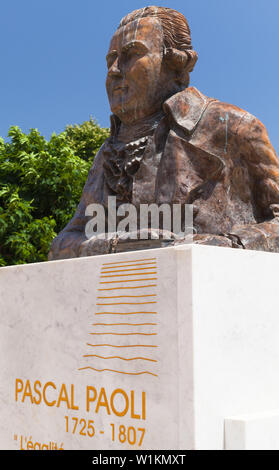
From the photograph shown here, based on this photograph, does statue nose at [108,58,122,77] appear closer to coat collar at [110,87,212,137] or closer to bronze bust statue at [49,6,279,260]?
bronze bust statue at [49,6,279,260]

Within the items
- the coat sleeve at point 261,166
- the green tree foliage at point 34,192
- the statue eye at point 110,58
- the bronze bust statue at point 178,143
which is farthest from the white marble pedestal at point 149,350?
the green tree foliage at point 34,192

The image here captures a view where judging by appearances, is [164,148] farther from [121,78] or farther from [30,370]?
[30,370]

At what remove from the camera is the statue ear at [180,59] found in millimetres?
3992

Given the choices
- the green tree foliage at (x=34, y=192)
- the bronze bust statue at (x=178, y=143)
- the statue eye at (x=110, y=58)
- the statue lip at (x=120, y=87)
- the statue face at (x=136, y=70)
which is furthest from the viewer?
the green tree foliage at (x=34, y=192)

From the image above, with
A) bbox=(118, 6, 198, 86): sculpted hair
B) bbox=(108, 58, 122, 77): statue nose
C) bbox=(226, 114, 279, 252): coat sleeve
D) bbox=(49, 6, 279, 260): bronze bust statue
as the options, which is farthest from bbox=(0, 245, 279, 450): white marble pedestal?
bbox=(118, 6, 198, 86): sculpted hair

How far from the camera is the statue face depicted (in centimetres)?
391

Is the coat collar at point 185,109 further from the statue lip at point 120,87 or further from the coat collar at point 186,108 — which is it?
the statue lip at point 120,87

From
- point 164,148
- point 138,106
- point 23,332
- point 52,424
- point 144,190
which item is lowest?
point 52,424

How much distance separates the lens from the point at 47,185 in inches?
515

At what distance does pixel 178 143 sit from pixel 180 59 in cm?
62

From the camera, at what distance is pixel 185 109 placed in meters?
3.89

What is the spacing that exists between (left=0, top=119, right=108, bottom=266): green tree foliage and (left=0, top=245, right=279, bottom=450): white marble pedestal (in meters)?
8.69

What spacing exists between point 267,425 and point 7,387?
1.66 m
